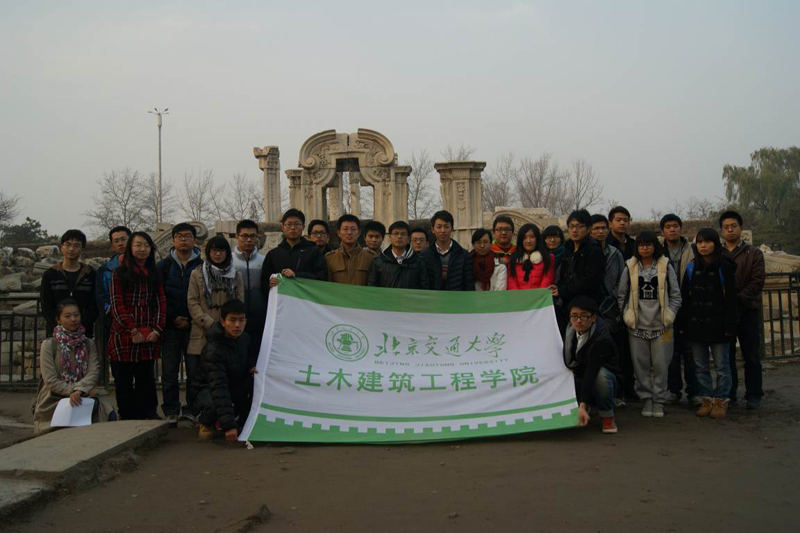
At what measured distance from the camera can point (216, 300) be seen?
5.47 metres

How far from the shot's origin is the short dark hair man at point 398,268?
18.8ft

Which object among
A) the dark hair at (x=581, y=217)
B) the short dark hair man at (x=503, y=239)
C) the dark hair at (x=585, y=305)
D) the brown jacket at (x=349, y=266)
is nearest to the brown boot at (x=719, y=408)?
the dark hair at (x=585, y=305)

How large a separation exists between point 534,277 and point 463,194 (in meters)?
12.7

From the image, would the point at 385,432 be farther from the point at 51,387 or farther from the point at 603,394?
the point at 51,387

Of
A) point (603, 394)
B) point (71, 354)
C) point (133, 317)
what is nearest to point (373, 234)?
point (133, 317)

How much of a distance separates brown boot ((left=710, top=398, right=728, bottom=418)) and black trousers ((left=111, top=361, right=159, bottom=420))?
4.77 metres

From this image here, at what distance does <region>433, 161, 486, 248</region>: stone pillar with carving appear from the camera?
1816cm

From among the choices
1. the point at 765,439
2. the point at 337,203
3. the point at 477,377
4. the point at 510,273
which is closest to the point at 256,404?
the point at 477,377

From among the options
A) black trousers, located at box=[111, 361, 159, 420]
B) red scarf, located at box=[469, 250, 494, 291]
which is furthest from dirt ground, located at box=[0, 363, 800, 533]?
red scarf, located at box=[469, 250, 494, 291]

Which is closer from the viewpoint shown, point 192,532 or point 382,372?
point 192,532

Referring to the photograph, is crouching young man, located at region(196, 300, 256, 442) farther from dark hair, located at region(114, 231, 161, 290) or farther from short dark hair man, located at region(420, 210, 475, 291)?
short dark hair man, located at region(420, 210, 475, 291)

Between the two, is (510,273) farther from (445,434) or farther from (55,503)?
(55,503)

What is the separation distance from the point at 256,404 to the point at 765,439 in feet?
12.3

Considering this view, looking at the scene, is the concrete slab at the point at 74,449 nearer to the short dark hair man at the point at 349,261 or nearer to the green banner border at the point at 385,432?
the green banner border at the point at 385,432
